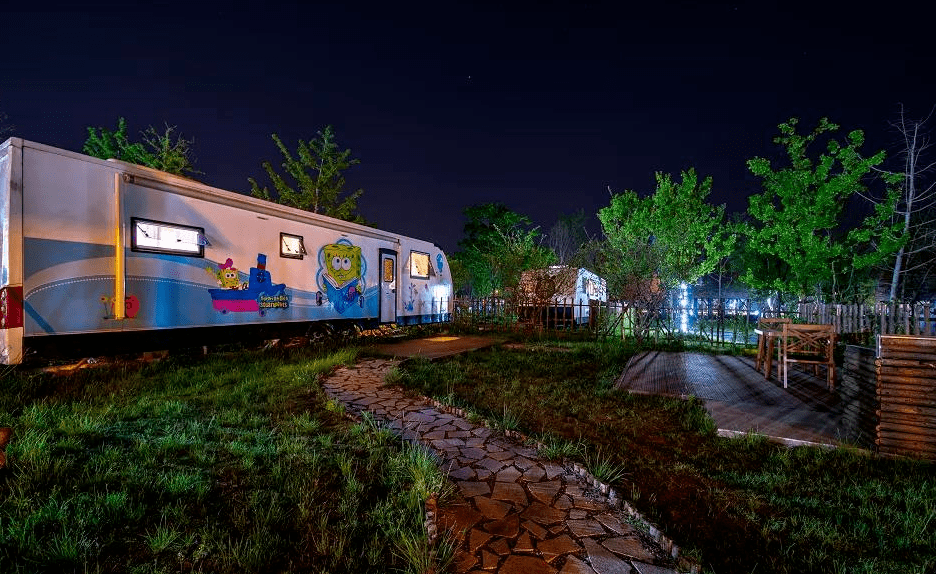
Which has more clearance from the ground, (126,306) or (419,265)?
(419,265)

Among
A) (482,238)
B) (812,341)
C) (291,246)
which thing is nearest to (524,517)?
(812,341)

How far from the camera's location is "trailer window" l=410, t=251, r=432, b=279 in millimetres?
11688

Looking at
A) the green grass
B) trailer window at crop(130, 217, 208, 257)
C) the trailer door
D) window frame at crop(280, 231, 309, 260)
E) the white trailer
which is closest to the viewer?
the green grass

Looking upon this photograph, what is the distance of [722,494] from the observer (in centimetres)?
281

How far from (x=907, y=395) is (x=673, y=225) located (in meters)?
15.3

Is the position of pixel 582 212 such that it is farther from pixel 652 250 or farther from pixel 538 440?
pixel 538 440

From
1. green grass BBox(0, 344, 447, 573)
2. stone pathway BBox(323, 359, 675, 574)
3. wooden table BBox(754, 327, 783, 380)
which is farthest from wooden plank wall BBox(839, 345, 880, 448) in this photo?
green grass BBox(0, 344, 447, 573)

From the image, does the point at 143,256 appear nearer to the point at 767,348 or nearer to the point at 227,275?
the point at 227,275

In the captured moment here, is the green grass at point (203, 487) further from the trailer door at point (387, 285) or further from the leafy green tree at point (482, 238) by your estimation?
the leafy green tree at point (482, 238)

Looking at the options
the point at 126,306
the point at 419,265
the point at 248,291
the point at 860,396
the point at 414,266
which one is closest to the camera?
the point at 860,396

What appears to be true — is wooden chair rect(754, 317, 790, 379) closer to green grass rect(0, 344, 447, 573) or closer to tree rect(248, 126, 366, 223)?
green grass rect(0, 344, 447, 573)

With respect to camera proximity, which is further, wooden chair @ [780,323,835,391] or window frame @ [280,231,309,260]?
window frame @ [280,231,309,260]

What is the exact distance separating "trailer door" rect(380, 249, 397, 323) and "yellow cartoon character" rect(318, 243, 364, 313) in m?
0.86

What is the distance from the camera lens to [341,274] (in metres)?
9.12
